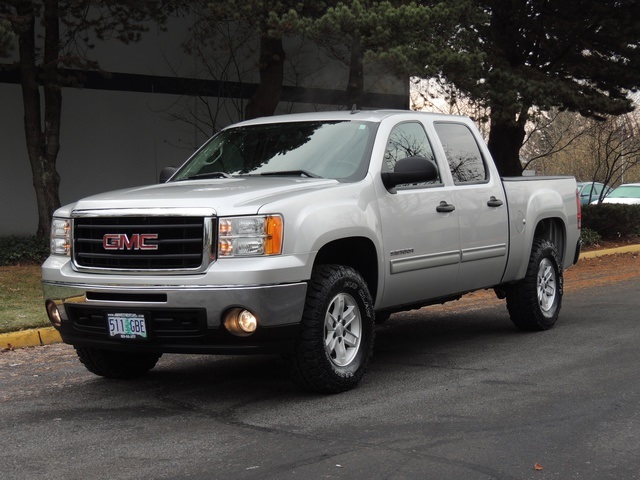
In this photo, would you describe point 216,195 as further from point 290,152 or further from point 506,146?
point 506,146

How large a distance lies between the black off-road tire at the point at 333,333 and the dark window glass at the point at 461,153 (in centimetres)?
191

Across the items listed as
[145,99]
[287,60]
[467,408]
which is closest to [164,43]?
[145,99]

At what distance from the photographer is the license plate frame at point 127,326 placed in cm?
654

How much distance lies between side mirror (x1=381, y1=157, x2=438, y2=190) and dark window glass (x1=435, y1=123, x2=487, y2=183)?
108cm

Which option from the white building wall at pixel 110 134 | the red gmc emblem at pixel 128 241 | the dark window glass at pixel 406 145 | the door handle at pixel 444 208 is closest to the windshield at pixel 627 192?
the white building wall at pixel 110 134

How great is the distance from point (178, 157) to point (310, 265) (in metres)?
14.7

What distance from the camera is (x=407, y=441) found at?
5656 mm

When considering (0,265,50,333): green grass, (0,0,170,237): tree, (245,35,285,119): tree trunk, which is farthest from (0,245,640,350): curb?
(245,35,285,119): tree trunk

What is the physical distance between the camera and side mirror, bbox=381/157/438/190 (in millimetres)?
7422

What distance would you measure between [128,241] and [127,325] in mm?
553

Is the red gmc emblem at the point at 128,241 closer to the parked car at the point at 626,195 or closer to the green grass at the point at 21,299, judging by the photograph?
the green grass at the point at 21,299

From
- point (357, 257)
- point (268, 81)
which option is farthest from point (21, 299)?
point (268, 81)

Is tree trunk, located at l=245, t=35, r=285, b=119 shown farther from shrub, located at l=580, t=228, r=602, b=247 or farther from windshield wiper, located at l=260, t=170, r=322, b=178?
windshield wiper, located at l=260, t=170, r=322, b=178

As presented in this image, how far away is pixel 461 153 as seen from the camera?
28.9ft
